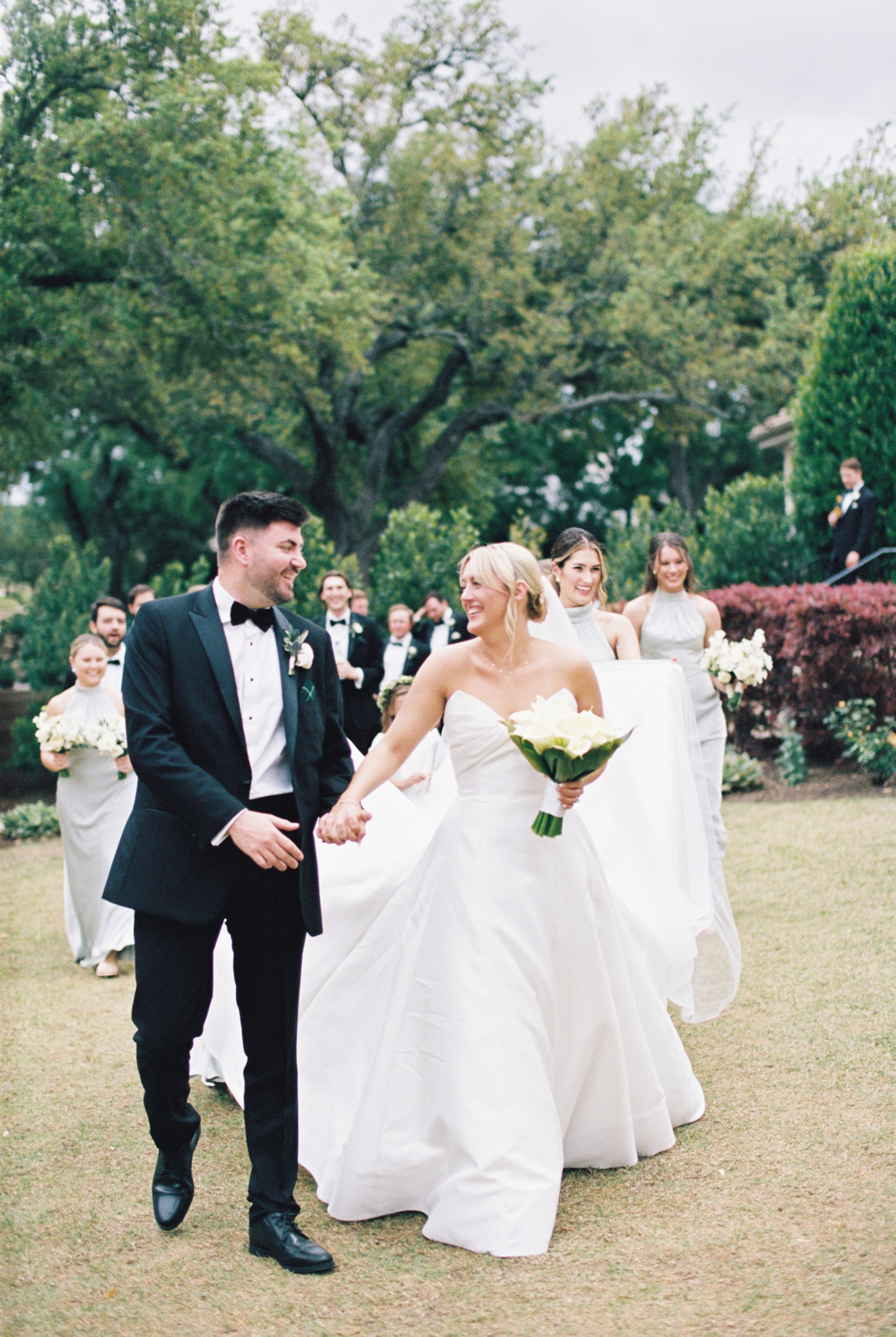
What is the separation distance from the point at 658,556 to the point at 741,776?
193 inches

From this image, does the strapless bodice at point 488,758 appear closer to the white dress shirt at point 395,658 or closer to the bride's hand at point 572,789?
the bride's hand at point 572,789

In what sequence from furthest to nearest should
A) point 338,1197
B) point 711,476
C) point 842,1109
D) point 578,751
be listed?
point 711,476 < point 842,1109 < point 338,1197 < point 578,751

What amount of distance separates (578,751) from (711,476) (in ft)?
124

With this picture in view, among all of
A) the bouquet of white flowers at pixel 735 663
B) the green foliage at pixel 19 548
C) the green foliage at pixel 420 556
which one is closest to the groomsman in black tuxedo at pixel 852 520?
the green foliage at pixel 420 556

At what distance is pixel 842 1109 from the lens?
4641 mm

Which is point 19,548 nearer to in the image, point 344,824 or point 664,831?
point 664,831

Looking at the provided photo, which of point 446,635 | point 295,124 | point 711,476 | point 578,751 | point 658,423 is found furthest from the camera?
point 711,476

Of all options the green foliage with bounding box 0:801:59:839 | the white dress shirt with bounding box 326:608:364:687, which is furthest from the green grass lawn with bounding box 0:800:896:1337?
the green foliage with bounding box 0:801:59:839

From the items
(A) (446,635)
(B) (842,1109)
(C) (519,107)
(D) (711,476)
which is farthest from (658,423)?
(B) (842,1109)

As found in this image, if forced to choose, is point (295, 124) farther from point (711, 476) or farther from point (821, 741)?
point (711, 476)

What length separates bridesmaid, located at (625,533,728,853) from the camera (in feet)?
24.9

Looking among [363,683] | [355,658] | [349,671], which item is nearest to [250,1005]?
[349,671]

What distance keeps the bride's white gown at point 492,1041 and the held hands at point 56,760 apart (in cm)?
433

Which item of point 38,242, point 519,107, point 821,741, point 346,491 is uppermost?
point 519,107
